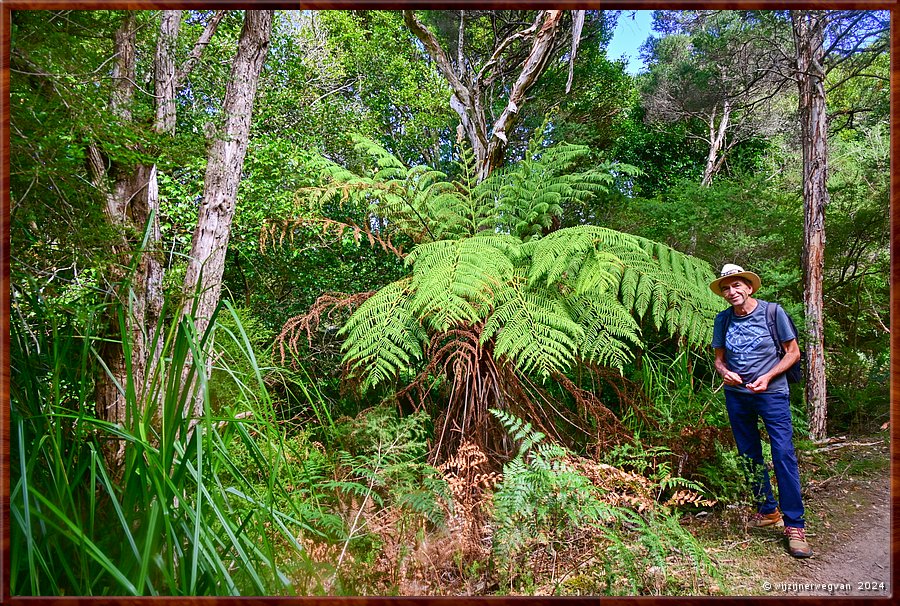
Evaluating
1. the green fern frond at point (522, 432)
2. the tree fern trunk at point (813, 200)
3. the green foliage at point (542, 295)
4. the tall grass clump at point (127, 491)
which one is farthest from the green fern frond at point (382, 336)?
the tree fern trunk at point (813, 200)

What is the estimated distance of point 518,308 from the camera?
1674mm

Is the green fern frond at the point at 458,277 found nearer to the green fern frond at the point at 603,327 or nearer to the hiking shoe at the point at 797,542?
the green fern frond at the point at 603,327

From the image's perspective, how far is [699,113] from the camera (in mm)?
1722

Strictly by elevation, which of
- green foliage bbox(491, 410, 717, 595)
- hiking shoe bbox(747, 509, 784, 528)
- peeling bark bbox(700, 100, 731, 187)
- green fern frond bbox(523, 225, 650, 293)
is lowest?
hiking shoe bbox(747, 509, 784, 528)

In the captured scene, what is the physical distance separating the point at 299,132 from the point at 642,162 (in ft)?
4.34

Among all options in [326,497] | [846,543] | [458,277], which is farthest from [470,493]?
[846,543]

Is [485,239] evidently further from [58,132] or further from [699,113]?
[58,132]

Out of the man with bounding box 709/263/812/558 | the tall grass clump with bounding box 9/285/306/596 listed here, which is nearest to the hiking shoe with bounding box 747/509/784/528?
the man with bounding box 709/263/812/558

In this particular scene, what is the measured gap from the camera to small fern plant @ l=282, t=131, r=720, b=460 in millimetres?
1590

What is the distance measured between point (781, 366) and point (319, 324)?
4.46 ft

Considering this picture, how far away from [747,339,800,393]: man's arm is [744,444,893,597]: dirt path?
28 centimetres

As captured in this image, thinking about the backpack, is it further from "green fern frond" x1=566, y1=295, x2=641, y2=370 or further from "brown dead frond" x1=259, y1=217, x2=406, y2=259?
"brown dead frond" x1=259, y1=217, x2=406, y2=259

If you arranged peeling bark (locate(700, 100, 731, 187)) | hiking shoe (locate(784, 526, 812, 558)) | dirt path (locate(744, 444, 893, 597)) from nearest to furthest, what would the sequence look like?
dirt path (locate(744, 444, 893, 597))
hiking shoe (locate(784, 526, 812, 558))
peeling bark (locate(700, 100, 731, 187))

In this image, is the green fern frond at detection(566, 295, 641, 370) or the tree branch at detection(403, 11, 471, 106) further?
the tree branch at detection(403, 11, 471, 106)
